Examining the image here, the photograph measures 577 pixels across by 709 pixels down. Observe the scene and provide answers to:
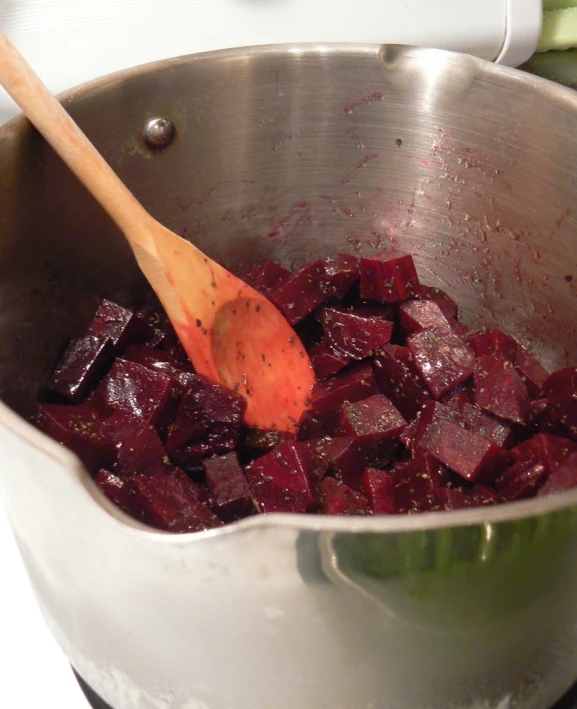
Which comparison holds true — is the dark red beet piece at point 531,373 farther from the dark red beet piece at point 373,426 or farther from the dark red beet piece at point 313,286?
the dark red beet piece at point 313,286

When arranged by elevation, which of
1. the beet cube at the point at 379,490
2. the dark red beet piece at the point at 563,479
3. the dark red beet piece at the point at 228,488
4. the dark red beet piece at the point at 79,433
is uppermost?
the dark red beet piece at the point at 79,433

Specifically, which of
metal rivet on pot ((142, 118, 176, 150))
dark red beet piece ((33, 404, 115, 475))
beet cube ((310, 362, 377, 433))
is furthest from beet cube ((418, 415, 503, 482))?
metal rivet on pot ((142, 118, 176, 150))

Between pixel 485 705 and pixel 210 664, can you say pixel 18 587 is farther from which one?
pixel 485 705

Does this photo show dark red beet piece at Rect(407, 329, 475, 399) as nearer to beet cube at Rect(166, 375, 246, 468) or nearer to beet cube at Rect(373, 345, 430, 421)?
beet cube at Rect(373, 345, 430, 421)

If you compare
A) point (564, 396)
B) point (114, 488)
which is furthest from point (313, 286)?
point (114, 488)

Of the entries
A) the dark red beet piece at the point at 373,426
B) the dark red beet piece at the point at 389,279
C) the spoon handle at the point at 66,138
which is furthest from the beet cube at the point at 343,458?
the spoon handle at the point at 66,138
